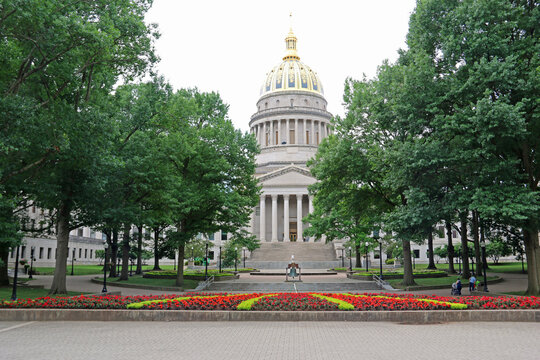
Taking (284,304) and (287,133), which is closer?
(284,304)

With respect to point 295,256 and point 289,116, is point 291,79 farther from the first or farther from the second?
point 295,256

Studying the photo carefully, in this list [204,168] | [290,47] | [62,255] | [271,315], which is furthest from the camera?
[290,47]

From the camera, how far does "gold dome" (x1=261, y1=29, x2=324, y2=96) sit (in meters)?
108

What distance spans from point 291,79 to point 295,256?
59.2m

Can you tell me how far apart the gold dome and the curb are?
313 feet

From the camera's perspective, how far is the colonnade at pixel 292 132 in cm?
10319

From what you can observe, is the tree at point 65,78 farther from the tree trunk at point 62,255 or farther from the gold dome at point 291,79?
the gold dome at point 291,79

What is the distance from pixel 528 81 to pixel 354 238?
69.3 ft

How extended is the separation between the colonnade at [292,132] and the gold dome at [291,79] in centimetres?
889

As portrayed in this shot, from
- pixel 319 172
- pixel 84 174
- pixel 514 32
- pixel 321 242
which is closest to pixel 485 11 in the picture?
pixel 514 32

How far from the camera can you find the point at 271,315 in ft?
50.4

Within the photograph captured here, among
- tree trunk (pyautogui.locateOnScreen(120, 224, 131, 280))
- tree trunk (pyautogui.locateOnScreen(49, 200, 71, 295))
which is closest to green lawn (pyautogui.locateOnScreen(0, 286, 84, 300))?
tree trunk (pyautogui.locateOnScreen(49, 200, 71, 295))

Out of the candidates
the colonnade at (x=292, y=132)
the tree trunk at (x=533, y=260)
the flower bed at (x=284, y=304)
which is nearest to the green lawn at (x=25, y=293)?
the flower bed at (x=284, y=304)

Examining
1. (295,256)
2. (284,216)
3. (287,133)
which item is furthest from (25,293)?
(287,133)
